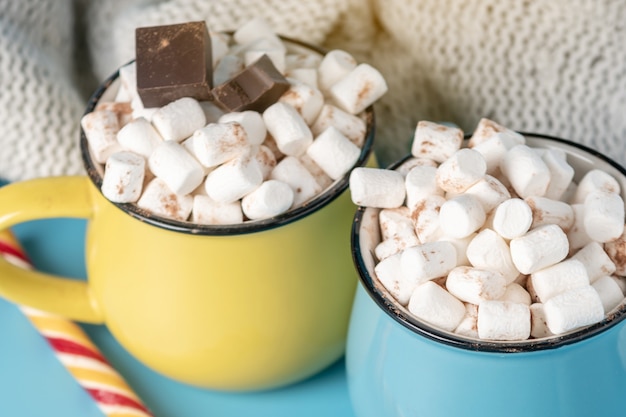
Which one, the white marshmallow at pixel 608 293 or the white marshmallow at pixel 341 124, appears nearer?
the white marshmallow at pixel 608 293

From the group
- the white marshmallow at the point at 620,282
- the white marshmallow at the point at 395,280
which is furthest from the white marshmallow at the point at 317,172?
the white marshmallow at the point at 620,282

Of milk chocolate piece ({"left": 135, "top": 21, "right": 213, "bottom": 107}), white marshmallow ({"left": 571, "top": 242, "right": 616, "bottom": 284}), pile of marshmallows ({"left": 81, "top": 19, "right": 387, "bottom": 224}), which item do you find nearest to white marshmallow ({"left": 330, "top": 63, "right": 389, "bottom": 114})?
pile of marshmallows ({"left": 81, "top": 19, "right": 387, "bottom": 224})

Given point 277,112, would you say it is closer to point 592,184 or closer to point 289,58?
point 289,58

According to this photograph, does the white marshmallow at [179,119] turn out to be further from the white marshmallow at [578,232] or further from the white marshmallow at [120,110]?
the white marshmallow at [578,232]

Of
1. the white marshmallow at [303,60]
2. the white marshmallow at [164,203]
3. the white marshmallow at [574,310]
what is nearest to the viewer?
the white marshmallow at [574,310]

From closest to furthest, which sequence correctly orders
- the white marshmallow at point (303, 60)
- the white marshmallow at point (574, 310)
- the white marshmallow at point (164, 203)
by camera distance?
the white marshmallow at point (574, 310), the white marshmallow at point (164, 203), the white marshmallow at point (303, 60)

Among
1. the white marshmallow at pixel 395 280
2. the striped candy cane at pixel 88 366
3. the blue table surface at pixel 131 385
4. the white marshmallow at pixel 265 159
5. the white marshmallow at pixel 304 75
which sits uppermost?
the white marshmallow at pixel 304 75

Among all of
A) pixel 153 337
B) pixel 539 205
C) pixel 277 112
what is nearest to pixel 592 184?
pixel 539 205

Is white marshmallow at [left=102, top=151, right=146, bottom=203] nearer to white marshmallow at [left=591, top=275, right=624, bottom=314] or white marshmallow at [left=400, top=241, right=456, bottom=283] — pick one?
white marshmallow at [left=400, top=241, right=456, bottom=283]
